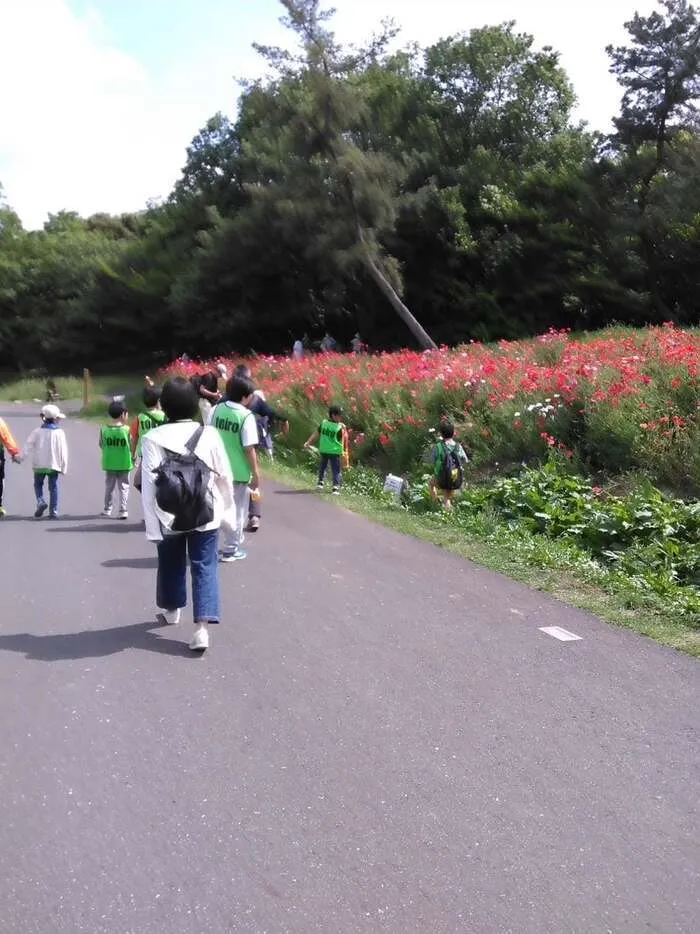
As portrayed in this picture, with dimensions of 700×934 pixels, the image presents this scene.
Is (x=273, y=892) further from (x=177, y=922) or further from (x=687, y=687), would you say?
(x=687, y=687)

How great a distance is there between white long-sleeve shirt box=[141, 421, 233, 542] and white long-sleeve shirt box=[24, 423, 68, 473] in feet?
19.5

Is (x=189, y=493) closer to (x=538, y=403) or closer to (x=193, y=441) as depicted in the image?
(x=193, y=441)

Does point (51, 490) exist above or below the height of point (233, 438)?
below

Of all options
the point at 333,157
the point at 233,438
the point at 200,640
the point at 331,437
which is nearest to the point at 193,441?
the point at 200,640

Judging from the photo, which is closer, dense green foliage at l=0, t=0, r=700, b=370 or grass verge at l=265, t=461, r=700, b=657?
grass verge at l=265, t=461, r=700, b=657

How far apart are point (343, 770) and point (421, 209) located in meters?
32.9

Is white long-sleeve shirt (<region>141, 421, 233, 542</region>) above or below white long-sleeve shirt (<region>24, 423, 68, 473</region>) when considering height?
above

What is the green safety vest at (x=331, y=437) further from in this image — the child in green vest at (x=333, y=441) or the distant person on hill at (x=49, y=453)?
the distant person on hill at (x=49, y=453)

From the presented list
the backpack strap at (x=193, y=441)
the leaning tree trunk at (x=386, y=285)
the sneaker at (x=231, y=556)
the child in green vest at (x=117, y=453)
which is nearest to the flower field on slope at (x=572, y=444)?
the sneaker at (x=231, y=556)

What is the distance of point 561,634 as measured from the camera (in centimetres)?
712

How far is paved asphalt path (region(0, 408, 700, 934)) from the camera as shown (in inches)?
142

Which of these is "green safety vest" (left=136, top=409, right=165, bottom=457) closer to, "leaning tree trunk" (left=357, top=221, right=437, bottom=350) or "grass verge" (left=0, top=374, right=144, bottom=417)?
"leaning tree trunk" (left=357, top=221, right=437, bottom=350)

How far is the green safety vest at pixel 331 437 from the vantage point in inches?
566

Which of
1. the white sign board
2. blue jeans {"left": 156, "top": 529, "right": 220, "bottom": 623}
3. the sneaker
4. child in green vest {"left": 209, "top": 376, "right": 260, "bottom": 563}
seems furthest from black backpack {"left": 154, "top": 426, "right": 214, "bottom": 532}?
the white sign board
